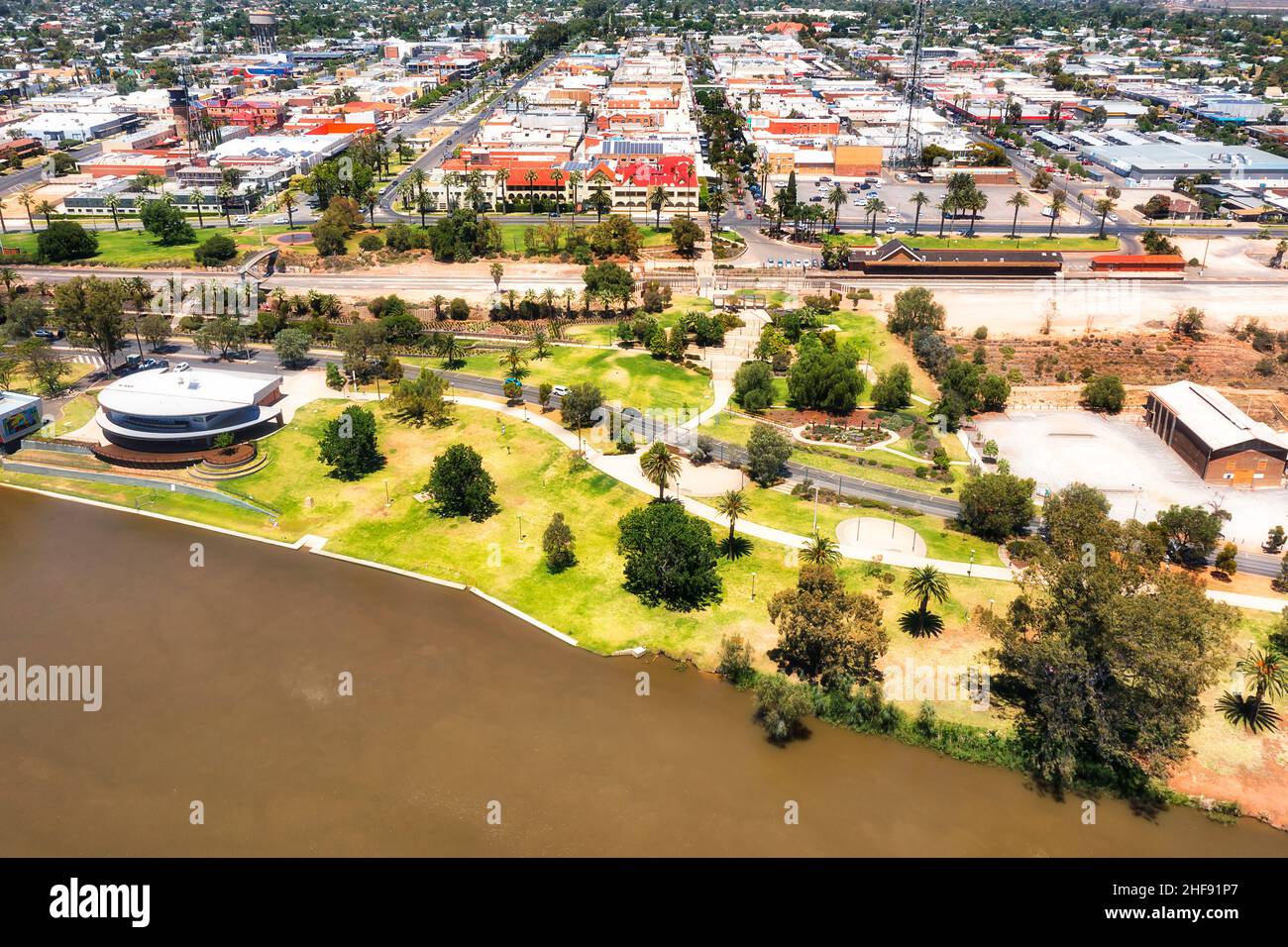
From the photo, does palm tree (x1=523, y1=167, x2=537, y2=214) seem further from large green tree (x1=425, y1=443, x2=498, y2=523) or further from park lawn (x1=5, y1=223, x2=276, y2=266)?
large green tree (x1=425, y1=443, x2=498, y2=523)

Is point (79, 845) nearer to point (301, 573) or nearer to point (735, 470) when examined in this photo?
point (301, 573)

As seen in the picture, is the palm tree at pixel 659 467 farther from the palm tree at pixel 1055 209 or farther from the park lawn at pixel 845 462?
the palm tree at pixel 1055 209

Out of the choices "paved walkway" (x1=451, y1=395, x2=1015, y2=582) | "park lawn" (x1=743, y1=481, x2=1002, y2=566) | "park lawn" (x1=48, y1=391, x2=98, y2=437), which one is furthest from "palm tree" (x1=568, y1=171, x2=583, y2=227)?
"park lawn" (x1=743, y1=481, x2=1002, y2=566)

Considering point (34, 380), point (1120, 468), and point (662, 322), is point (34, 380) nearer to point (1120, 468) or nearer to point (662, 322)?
point (662, 322)

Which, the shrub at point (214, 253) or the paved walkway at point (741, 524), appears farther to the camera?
the shrub at point (214, 253)

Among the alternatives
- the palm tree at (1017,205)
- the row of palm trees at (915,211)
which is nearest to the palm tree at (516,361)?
the row of palm trees at (915,211)

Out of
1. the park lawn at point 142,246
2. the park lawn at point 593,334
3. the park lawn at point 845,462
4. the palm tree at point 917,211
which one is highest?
the palm tree at point 917,211
